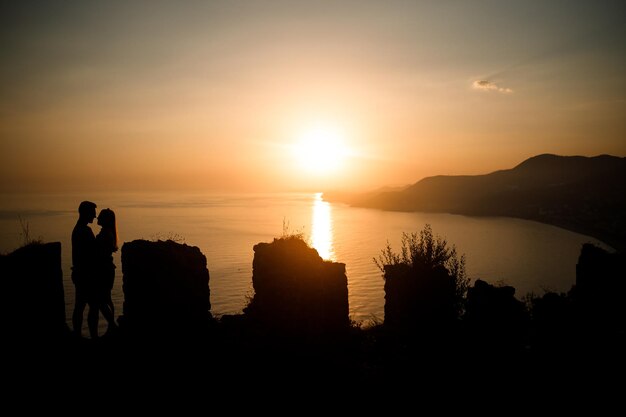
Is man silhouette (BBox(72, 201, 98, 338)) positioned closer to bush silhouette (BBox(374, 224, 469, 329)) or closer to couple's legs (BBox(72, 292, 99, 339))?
couple's legs (BBox(72, 292, 99, 339))

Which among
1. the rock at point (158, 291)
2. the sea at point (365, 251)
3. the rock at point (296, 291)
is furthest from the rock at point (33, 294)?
the sea at point (365, 251)

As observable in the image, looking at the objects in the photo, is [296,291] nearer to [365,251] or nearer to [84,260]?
[84,260]

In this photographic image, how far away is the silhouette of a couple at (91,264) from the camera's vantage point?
32.0 ft

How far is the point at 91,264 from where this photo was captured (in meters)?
9.95

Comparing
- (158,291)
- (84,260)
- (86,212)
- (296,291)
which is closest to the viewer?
(86,212)

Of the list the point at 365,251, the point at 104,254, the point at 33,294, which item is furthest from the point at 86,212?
the point at 365,251

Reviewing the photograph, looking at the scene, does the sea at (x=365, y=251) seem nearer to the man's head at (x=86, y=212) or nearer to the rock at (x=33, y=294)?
the rock at (x=33, y=294)

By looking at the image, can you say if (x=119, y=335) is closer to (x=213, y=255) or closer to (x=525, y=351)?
(x=525, y=351)

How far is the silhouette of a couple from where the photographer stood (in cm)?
975

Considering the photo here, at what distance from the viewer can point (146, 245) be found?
41.5 feet

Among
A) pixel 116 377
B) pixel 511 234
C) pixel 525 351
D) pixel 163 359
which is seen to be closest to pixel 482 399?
pixel 525 351

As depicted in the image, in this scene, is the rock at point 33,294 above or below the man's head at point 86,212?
below

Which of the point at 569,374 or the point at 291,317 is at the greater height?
the point at 291,317

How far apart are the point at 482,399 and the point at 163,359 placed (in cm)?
955
